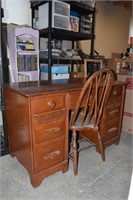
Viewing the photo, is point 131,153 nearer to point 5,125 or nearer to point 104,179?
point 104,179

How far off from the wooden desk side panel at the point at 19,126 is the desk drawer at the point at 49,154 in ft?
0.17

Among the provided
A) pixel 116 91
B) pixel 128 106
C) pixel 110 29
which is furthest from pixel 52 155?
pixel 110 29

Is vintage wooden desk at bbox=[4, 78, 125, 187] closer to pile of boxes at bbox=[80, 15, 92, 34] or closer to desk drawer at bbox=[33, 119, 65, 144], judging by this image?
desk drawer at bbox=[33, 119, 65, 144]

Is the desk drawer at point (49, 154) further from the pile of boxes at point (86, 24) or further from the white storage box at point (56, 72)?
the pile of boxes at point (86, 24)

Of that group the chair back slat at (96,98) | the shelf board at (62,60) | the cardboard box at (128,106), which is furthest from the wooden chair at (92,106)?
the shelf board at (62,60)

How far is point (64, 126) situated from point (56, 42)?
62.5 inches

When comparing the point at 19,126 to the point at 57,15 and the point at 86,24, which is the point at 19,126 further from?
the point at 86,24

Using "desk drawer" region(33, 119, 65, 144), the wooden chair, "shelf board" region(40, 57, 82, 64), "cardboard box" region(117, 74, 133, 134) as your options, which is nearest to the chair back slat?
the wooden chair

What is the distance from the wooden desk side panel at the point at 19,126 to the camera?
1.14 meters

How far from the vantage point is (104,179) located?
1.35 meters

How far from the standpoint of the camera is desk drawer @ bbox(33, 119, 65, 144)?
3.79 feet

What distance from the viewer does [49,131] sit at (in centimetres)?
122

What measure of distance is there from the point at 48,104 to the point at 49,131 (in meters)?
0.22

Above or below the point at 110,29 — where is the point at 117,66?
below
